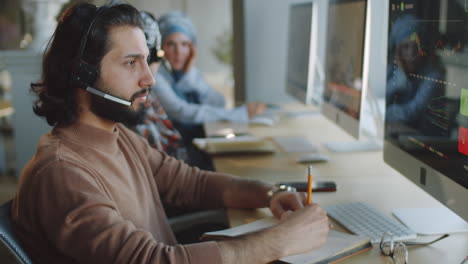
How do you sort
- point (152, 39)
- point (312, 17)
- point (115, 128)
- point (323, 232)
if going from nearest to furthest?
1. point (323, 232)
2. point (115, 128)
3. point (152, 39)
4. point (312, 17)

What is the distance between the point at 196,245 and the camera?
1071mm

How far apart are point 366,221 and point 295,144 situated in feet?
3.25

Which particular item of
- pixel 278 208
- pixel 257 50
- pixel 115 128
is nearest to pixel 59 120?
pixel 115 128

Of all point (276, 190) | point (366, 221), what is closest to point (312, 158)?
point (276, 190)

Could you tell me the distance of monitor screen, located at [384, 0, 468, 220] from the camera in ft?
3.63

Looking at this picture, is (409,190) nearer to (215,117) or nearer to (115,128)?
(115,128)

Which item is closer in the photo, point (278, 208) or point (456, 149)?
point (456, 149)

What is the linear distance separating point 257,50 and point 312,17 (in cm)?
120

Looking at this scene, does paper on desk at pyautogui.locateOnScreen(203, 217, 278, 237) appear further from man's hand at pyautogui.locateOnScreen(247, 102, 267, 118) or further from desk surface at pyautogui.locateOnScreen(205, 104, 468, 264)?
man's hand at pyautogui.locateOnScreen(247, 102, 267, 118)

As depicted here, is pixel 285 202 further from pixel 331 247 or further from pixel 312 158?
pixel 312 158

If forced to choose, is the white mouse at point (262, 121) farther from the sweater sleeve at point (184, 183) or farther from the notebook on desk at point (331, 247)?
the notebook on desk at point (331, 247)

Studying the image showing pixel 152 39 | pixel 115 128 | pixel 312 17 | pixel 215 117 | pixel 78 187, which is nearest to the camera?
pixel 78 187

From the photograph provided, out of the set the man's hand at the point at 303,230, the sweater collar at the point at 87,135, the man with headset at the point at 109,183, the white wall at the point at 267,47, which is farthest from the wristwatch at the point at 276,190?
the white wall at the point at 267,47

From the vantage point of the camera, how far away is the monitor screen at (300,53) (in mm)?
2639
